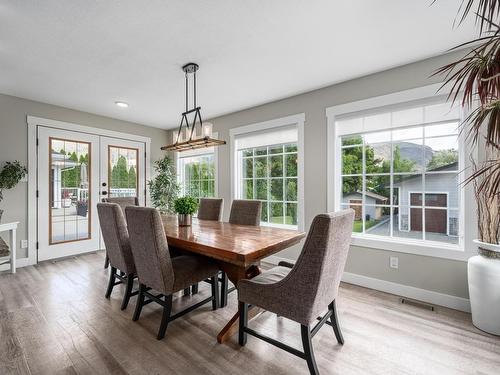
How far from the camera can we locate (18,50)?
2328mm

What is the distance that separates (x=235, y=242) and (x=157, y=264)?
0.59 meters

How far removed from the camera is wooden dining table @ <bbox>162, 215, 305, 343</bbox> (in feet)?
5.29

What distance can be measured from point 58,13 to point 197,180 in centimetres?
347

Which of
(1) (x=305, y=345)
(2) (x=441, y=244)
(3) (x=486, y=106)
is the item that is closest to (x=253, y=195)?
(2) (x=441, y=244)

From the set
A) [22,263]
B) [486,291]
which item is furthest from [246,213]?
[22,263]

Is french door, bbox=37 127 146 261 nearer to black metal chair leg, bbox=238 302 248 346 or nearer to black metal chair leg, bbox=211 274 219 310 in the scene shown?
black metal chair leg, bbox=211 274 219 310

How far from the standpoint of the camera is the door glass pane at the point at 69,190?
3.90 m

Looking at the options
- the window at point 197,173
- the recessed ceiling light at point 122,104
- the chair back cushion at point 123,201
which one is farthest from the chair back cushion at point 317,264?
the recessed ceiling light at point 122,104

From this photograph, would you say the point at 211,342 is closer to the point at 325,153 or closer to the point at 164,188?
the point at 325,153

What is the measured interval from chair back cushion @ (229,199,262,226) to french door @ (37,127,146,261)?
9.23 feet

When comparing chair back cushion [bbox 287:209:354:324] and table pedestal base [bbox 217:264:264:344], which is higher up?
chair back cushion [bbox 287:209:354:324]

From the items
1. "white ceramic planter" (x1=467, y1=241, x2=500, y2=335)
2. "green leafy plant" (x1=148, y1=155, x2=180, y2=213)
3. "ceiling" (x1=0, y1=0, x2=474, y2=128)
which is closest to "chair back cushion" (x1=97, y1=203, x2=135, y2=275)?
"ceiling" (x1=0, y1=0, x2=474, y2=128)

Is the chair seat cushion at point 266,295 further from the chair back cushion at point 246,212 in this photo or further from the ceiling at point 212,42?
the ceiling at point 212,42

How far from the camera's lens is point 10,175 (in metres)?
3.27
